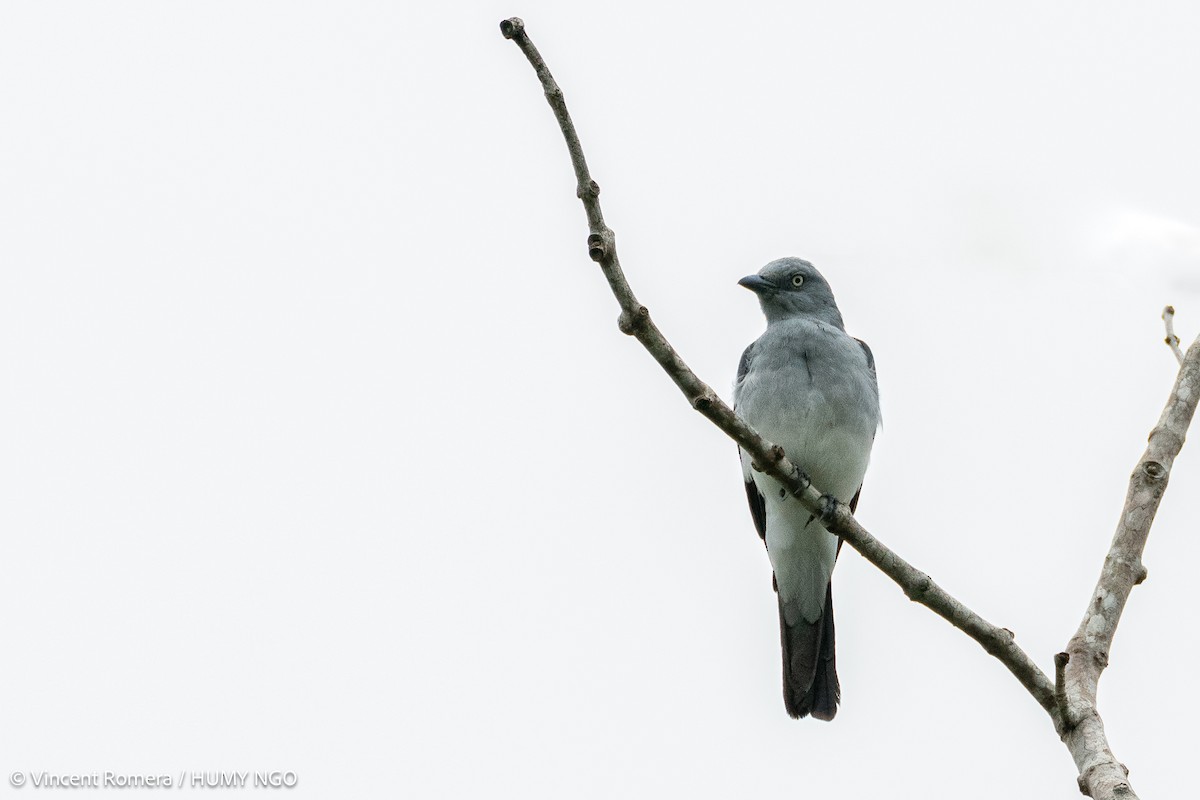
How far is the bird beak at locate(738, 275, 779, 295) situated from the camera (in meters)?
8.88

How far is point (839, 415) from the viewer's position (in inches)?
317

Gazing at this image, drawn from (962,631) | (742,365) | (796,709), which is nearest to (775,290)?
(742,365)

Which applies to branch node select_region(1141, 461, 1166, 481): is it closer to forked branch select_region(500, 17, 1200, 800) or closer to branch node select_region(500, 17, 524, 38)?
forked branch select_region(500, 17, 1200, 800)

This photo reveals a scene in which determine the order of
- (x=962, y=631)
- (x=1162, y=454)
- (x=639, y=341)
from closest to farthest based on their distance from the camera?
(x=639, y=341), (x=962, y=631), (x=1162, y=454)

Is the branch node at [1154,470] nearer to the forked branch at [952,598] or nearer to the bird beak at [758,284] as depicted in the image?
the forked branch at [952,598]

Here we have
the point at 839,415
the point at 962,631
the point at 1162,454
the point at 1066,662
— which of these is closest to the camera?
the point at 1066,662

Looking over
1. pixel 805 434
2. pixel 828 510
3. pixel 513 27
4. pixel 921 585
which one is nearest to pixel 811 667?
pixel 805 434

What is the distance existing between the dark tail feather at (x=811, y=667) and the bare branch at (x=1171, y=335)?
353cm

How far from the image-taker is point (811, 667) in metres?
8.41

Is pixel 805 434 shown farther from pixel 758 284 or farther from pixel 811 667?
pixel 811 667

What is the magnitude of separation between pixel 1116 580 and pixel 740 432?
1.58 m

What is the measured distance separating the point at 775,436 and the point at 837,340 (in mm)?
869

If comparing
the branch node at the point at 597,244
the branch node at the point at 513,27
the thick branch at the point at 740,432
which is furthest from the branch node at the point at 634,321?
the branch node at the point at 513,27

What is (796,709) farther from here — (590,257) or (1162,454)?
(590,257)
